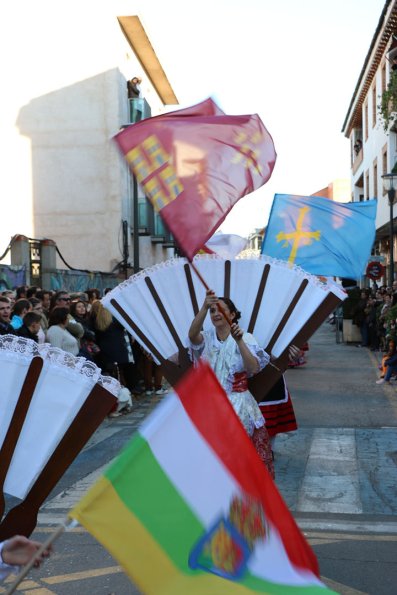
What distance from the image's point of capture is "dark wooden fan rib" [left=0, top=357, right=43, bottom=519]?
9.71 feet

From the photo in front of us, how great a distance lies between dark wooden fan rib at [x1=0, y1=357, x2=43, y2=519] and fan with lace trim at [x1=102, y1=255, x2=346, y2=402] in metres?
3.05

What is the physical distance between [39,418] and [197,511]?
0.82 m

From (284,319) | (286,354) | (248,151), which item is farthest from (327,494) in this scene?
(248,151)

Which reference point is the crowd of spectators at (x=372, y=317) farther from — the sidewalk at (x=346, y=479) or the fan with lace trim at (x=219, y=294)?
the fan with lace trim at (x=219, y=294)

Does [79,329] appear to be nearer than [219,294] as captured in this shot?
No

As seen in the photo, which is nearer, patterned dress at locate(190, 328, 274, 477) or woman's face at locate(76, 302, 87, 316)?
patterned dress at locate(190, 328, 274, 477)

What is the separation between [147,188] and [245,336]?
1361 mm

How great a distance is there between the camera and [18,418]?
9.84ft

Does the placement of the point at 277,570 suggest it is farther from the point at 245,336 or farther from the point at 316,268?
the point at 316,268

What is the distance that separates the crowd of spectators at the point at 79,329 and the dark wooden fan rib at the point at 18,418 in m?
4.96

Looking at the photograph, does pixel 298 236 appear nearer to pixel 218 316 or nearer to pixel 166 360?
pixel 166 360

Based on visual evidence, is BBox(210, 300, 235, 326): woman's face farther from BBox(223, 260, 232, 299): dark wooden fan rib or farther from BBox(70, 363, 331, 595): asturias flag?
BBox(70, 363, 331, 595): asturias flag

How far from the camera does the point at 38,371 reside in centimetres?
308

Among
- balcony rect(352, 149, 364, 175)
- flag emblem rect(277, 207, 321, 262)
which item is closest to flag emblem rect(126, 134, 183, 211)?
flag emblem rect(277, 207, 321, 262)
